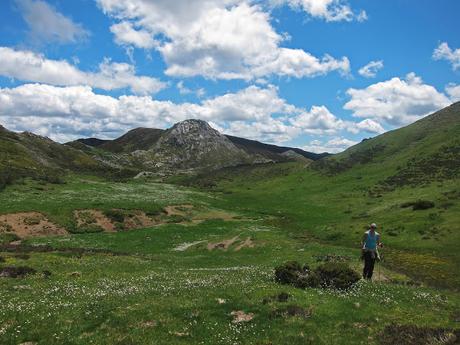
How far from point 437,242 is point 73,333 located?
4495cm

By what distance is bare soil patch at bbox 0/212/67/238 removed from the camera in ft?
192

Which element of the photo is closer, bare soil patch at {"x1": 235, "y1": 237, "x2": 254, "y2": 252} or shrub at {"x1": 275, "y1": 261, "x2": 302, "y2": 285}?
shrub at {"x1": 275, "y1": 261, "x2": 302, "y2": 285}

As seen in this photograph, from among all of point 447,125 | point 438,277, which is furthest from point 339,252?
point 447,125

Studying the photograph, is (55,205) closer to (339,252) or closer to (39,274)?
(39,274)

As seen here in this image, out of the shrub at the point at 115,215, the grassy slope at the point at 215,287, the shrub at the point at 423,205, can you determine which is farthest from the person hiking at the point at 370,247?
the shrub at the point at 115,215

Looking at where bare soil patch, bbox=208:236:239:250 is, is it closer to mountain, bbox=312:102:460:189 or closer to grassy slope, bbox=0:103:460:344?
grassy slope, bbox=0:103:460:344

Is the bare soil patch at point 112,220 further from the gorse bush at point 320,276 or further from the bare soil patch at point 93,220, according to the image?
the gorse bush at point 320,276

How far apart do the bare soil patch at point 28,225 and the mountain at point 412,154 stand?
8442 centimetres

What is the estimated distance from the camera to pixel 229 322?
59.0ft

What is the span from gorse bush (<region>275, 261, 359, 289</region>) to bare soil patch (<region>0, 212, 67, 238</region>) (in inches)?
1803

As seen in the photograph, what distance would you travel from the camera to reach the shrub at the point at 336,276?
78.7ft

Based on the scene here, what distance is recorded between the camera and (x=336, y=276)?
80.5ft

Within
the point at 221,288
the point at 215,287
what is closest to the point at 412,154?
the point at 215,287

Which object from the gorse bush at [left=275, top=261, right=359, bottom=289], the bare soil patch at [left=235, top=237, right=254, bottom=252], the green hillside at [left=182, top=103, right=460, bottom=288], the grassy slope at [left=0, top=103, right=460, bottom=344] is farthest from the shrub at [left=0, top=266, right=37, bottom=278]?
the green hillside at [left=182, top=103, right=460, bottom=288]
